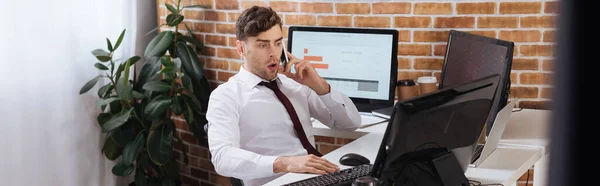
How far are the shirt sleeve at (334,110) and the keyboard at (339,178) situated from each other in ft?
1.85

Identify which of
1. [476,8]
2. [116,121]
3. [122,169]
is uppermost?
[476,8]

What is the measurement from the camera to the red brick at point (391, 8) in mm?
3412

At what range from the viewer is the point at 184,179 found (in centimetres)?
437

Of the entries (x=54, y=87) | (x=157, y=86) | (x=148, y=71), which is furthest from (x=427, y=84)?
(x=54, y=87)

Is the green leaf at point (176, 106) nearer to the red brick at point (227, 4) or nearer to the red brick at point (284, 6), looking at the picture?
the red brick at point (227, 4)

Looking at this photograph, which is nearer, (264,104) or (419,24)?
(264,104)

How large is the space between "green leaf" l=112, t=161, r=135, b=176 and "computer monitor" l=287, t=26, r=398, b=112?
1.15 metres

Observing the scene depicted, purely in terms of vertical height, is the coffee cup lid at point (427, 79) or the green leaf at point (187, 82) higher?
the coffee cup lid at point (427, 79)

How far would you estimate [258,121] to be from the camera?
2635mm

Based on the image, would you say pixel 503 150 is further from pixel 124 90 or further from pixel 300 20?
pixel 124 90

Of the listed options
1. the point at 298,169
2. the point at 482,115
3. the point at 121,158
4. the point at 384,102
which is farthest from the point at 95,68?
the point at 482,115

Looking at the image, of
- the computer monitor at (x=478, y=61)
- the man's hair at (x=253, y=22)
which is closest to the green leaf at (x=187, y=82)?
the man's hair at (x=253, y=22)

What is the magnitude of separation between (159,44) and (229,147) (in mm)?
1566

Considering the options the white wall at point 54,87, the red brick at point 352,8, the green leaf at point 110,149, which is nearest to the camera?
the white wall at point 54,87
